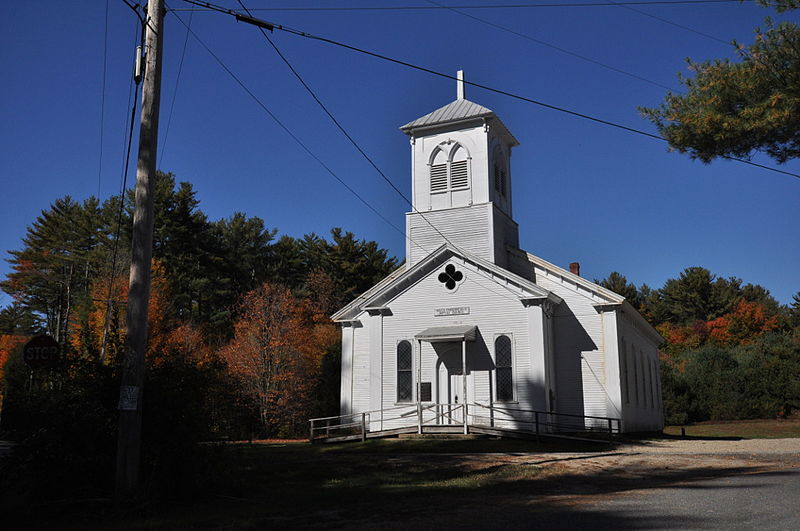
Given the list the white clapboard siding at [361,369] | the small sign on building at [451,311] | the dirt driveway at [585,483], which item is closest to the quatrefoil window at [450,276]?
the small sign on building at [451,311]

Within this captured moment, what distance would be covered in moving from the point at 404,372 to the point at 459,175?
8.76 m

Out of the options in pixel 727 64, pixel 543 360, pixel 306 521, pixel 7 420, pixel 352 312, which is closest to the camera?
pixel 306 521

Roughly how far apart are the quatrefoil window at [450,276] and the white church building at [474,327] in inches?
1.6

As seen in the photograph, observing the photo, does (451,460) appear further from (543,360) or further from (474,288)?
(474,288)

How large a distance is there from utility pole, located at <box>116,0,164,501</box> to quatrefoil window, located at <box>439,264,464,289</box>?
16.7m

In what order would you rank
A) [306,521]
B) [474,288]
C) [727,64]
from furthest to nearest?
[474,288] < [727,64] < [306,521]

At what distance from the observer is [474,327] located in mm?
25609

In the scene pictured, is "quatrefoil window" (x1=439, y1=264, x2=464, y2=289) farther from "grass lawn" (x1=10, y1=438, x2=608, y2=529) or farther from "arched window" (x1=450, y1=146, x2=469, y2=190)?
"grass lawn" (x1=10, y1=438, x2=608, y2=529)

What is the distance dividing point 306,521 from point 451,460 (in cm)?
788

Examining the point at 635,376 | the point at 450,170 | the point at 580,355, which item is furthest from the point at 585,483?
the point at 635,376

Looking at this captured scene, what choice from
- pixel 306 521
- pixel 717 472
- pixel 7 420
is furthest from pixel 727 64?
pixel 7 420

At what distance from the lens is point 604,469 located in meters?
15.3

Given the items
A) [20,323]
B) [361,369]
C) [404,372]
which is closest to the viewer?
[404,372]

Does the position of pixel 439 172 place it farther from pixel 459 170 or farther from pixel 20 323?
pixel 20 323
